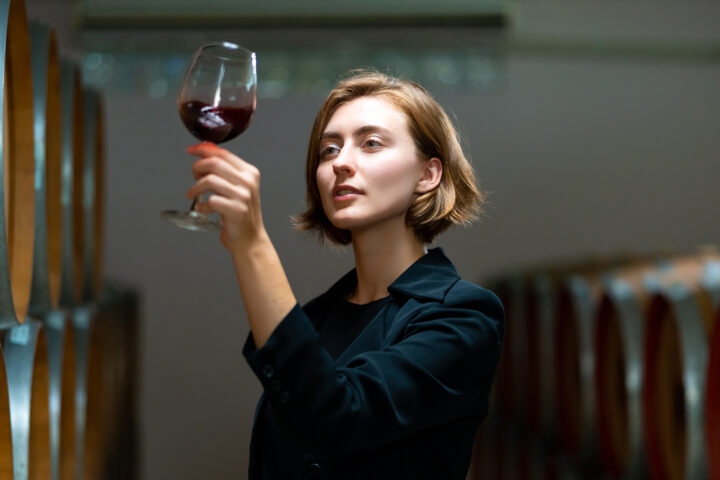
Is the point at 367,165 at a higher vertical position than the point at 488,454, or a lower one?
higher

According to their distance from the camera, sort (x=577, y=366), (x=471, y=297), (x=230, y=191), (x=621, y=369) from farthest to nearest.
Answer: (x=577, y=366) → (x=621, y=369) → (x=471, y=297) → (x=230, y=191)

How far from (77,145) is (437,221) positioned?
4.17 ft

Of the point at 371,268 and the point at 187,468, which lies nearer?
the point at 371,268

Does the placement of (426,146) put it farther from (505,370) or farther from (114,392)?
(505,370)

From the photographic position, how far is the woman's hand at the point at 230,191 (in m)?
0.87

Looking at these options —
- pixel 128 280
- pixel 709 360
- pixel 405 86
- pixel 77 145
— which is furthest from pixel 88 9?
pixel 405 86

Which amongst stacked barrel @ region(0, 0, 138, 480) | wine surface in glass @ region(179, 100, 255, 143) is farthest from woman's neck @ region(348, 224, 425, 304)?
stacked barrel @ region(0, 0, 138, 480)

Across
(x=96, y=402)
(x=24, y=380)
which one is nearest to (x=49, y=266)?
(x=24, y=380)

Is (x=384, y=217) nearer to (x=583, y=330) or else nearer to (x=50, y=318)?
(x=50, y=318)

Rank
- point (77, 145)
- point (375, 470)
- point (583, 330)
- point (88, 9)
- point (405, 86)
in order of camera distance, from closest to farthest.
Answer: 1. point (375, 470)
2. point (405, 86)
3. point (77, 145)
4. point (583, 330)
5. point (88, 9)

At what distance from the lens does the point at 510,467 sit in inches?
155

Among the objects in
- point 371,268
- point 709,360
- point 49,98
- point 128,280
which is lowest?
point 128,280

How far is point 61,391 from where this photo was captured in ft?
5.96

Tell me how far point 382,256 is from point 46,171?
0.95 m
